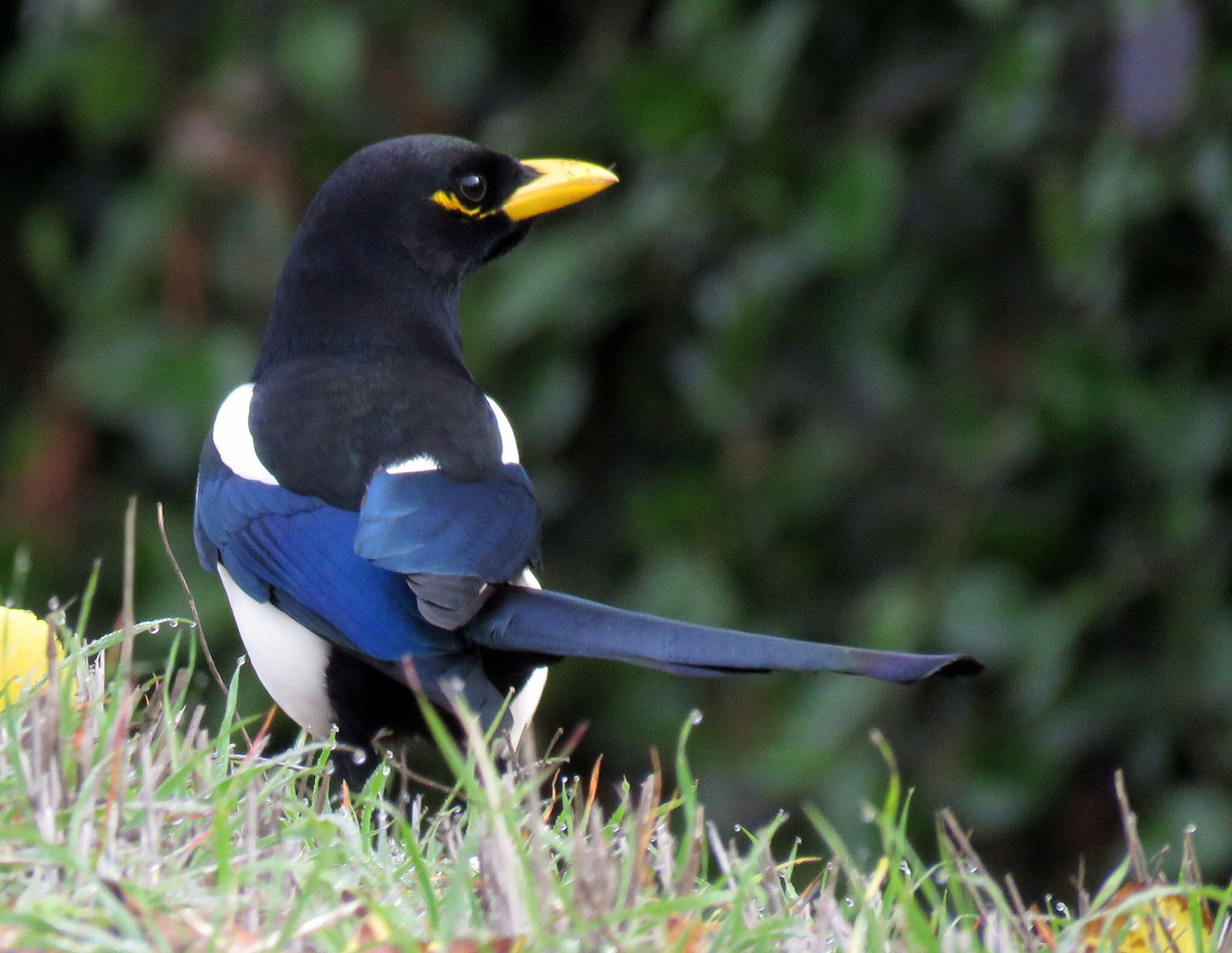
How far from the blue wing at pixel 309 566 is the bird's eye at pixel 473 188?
0.49 m

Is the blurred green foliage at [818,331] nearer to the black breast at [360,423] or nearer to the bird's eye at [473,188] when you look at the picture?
the bird's eye at [473,188]

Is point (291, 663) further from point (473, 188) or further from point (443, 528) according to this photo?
point (473, 188)

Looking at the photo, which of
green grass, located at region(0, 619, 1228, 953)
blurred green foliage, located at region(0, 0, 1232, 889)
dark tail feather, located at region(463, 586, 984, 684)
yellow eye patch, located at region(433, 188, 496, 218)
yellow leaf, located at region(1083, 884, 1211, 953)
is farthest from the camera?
blurred green foliage, located at region(0, 0, 1232, 889)

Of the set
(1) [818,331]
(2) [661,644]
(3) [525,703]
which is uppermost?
(2) [661,644]

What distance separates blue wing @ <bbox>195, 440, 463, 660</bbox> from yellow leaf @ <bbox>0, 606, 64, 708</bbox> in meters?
0.33

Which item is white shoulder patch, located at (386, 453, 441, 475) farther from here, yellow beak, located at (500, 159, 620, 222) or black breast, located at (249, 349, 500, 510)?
yellow beak, located at (500, 159, 620, 222)

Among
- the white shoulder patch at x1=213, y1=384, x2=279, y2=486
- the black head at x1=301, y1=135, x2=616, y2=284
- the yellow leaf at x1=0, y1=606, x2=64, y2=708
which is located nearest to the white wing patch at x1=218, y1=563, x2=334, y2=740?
the white shoulder patch at x1=213, y1=384, x2=279, y2=486

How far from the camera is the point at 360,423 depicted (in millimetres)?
1994

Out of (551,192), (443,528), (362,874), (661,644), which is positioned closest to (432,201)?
(551,192)

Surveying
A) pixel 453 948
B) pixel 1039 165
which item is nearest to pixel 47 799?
pixel 453 948

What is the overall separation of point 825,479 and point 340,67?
1.08 meters

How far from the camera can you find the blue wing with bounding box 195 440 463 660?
5.89 ft

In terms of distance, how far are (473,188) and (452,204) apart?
0.04 metres

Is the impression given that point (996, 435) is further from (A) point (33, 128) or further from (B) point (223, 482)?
(A) point (33, 128)
